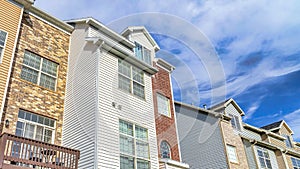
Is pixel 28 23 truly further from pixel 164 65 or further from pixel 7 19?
pixel 164 65

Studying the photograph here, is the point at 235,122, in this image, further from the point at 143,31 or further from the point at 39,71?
the point at 39,71

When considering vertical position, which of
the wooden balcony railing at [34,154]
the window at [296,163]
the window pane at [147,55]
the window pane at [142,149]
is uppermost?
the window pane at [147,55]

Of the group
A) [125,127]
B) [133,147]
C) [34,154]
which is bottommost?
[34,154]

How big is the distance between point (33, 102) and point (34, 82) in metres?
0.99

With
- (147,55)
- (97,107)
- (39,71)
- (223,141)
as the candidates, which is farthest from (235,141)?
(39,71)

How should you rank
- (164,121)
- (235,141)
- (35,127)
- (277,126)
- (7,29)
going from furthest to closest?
(277,126) → (235,141) → (164,121) → (7,29) → (35,127)

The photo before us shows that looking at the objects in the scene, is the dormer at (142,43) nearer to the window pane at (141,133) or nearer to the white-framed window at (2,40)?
the window pane at (141,133)

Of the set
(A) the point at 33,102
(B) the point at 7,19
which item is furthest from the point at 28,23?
(A) the point at 33,102

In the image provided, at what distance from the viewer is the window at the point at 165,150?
14211mm

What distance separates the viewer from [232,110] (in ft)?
75.1

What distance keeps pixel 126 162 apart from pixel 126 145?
0.71 m

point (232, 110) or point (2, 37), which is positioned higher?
point (232, 110)

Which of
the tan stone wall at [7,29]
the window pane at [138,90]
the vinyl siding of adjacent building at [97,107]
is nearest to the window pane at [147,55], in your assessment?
the vinyl siding of adjacent building at [97,107]

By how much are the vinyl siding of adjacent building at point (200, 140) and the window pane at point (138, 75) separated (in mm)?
8046
